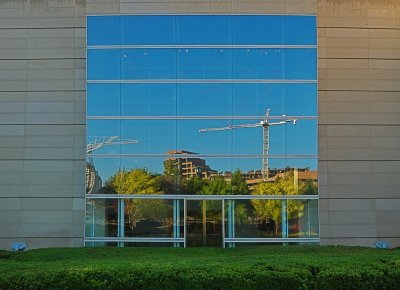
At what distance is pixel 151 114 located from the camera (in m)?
17.1

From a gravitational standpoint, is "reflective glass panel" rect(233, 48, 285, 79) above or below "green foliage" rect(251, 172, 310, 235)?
above

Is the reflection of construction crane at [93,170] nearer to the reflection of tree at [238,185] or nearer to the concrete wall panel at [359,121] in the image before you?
the reflection of tree at [238,185]

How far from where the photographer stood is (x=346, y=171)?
17.1 meters

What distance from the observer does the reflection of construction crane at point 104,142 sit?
16.9 m

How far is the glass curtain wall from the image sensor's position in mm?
16875

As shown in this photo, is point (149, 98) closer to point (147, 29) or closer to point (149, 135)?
point (149, 135)

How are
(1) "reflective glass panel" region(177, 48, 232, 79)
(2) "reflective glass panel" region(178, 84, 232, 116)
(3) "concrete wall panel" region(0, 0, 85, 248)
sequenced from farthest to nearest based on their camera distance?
1. (1) "reflective glass panel" region(177, 48, 232, 79)
2. (2) "reflective glass panel" region(178, 84, 232, 116)
3. (3) "concrete wall panel" region(0, 0, 85, 248)

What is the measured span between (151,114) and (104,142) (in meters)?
1.68

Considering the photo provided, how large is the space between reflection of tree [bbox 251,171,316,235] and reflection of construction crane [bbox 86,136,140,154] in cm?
420

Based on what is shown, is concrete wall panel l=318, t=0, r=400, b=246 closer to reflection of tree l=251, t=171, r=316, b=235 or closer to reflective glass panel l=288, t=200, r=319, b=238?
reflective glass panel l=288, t=200, r=319, b=238

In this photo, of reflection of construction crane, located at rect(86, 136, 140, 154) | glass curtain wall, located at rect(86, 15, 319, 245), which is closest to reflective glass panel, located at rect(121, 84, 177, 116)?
glass curtain wall, located at rect(86, 15, 319, 245)

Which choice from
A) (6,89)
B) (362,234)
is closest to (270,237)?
(362,234)

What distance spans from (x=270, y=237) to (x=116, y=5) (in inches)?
340

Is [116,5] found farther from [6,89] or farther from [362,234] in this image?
[362,234]
